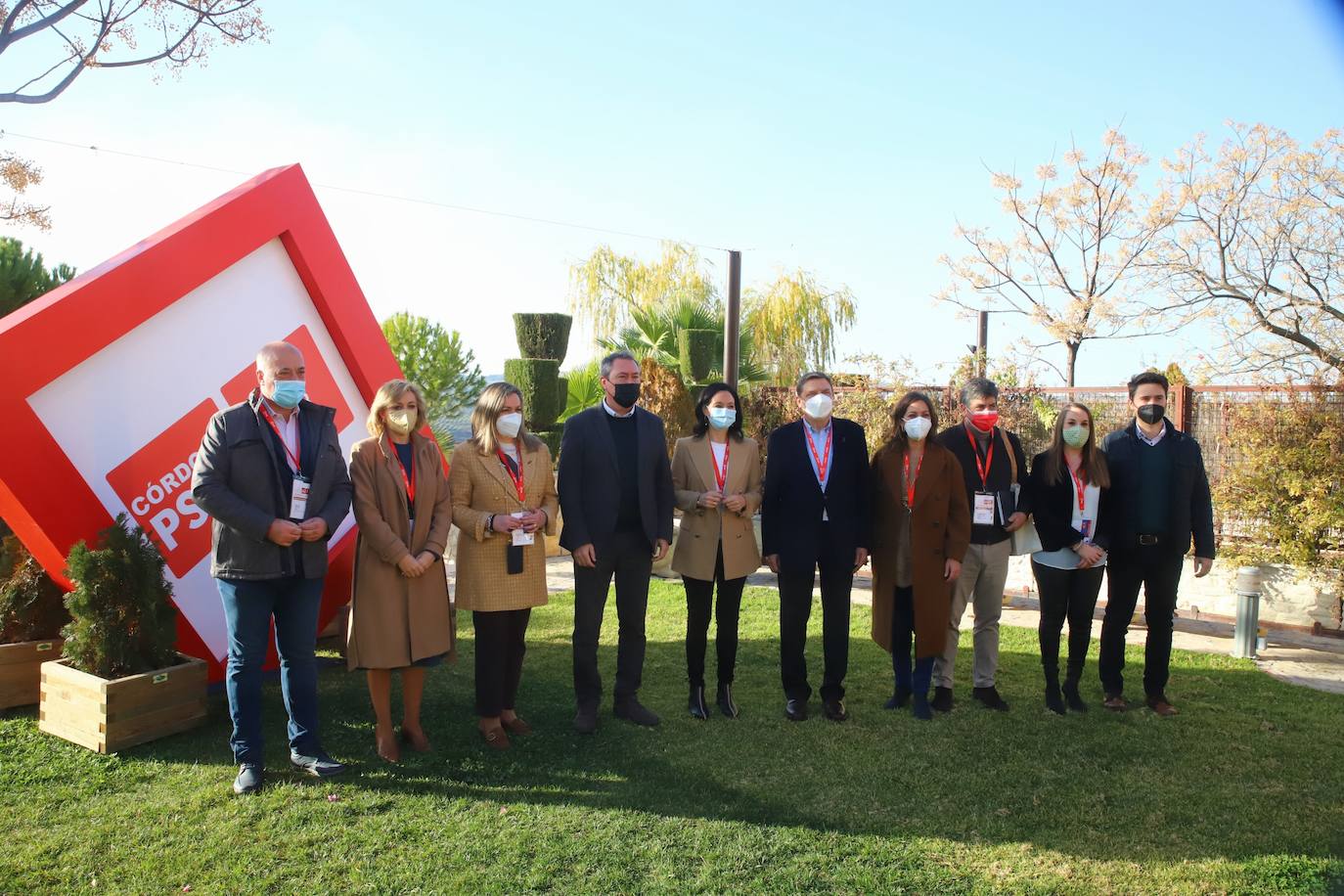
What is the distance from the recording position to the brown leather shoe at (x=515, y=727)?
4.74 meters

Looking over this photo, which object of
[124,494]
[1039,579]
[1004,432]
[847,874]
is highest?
[1004,432]

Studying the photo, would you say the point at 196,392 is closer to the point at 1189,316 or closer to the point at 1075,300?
the point at 1189,316

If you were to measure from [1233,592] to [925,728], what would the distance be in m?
4.75

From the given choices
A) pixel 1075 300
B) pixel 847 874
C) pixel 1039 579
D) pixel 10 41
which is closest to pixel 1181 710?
pixel 1039 579

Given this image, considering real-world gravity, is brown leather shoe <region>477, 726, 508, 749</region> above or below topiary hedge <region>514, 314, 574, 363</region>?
below

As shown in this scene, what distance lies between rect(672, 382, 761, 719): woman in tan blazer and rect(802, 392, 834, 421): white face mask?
40 centimetres

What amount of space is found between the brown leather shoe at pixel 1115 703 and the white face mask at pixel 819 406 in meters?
2.40

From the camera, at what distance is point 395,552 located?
4.20 m

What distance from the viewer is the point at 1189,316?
1881 centimetres

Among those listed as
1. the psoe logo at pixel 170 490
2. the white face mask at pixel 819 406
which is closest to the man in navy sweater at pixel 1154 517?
the white face mask at pixel 819 406

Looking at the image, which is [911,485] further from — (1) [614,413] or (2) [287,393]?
(2) [287,393]

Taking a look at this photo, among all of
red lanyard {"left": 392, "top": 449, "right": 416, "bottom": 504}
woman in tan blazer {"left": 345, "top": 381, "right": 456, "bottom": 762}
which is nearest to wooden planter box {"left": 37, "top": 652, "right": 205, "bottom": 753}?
woman in tan blazer {"left": 345, "top": 381, "right": 456, "bottom": 762}

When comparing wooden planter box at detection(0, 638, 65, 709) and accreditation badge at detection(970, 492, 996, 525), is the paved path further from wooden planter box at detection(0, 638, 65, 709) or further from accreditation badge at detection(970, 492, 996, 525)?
wooden planter box at detection(0, 638, 65, 709)

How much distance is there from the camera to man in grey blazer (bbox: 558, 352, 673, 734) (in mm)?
4723
